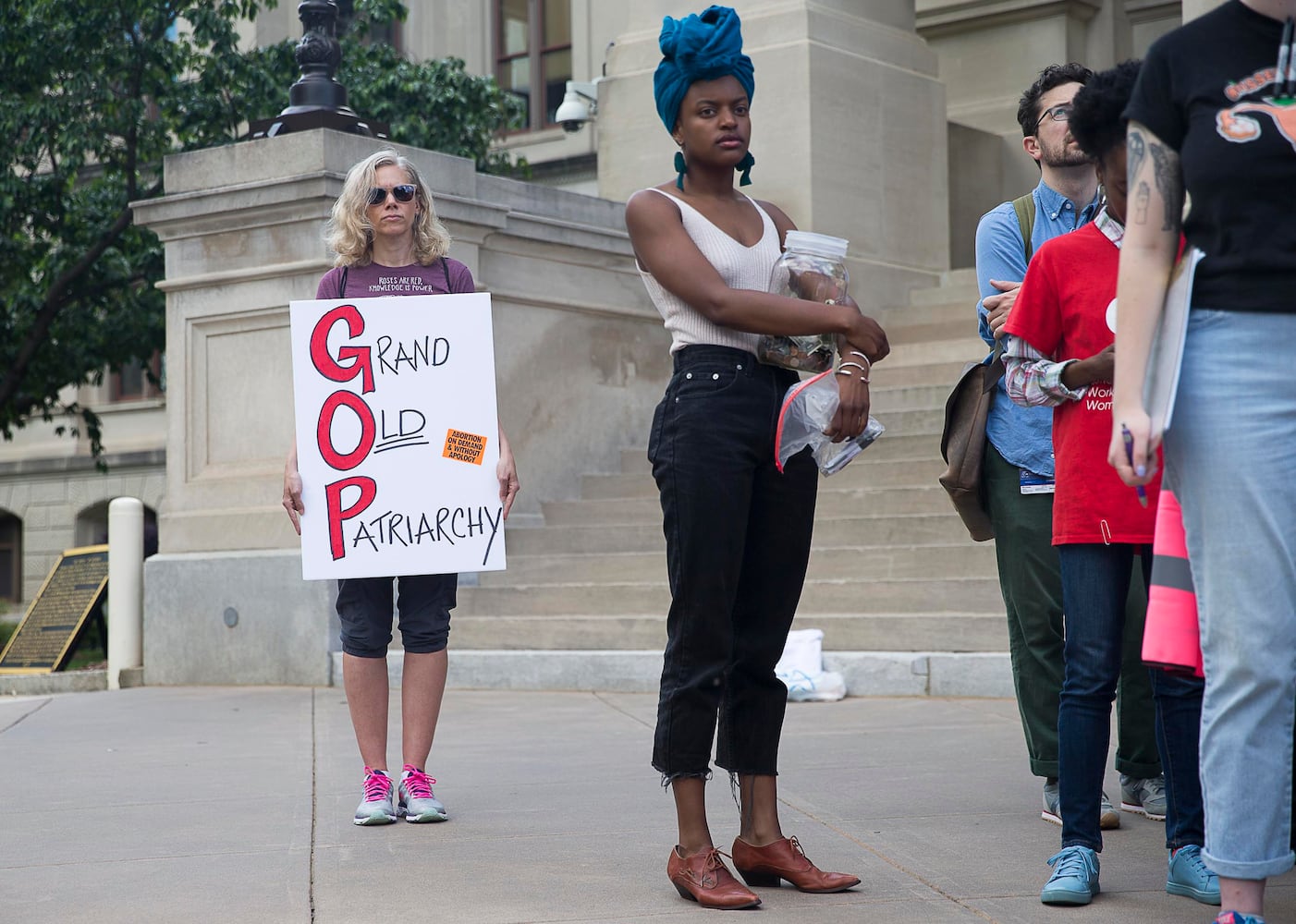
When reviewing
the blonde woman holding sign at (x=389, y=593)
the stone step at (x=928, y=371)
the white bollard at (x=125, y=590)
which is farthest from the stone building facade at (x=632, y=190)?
the blonde woman holding sign at (x=389, y=593)

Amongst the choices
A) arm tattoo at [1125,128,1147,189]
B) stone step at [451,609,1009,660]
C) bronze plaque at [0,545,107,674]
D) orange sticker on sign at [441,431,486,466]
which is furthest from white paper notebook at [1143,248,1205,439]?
bronze plaque at [0,545,107,674]

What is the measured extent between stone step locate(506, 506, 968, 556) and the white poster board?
4.07 meters

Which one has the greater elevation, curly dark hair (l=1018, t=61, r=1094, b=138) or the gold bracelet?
curly dark hair (l=1018, t=61, r=1094, b=138)

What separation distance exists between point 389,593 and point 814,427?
2.04 metres

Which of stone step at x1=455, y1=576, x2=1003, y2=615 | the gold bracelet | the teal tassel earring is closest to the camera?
the gold bracelet

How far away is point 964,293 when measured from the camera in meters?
13.9

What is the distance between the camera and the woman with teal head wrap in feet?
13.2

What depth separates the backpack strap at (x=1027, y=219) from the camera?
498cm

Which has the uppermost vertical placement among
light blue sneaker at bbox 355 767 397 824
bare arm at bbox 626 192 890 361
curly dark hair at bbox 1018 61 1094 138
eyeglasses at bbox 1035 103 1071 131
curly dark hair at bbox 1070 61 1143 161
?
curly dark hair at bbox 1018 61 1094 138

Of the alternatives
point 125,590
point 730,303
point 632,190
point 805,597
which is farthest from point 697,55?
point 632,190

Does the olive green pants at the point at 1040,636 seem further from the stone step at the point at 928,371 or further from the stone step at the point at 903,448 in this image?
the stone step at the point at 928,371

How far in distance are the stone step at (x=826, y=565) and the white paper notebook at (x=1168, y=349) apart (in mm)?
5519

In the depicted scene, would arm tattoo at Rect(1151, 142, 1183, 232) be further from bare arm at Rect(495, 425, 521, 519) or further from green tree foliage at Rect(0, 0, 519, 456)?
green tree foliage at Rect(0, 0, 519, 456)

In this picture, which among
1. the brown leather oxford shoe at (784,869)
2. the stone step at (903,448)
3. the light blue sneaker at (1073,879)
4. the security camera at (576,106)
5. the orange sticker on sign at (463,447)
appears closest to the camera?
the light blue sneaker at (1073,879)
